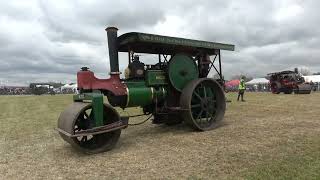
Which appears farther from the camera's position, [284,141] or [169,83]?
[169,83]

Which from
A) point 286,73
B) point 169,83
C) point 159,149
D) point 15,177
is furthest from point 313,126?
point 286,73

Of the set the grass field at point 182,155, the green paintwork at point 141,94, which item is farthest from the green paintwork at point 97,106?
the green paintwork at point 141,94

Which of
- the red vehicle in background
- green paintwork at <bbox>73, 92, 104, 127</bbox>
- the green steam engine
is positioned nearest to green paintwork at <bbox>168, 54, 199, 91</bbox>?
the green steam engine

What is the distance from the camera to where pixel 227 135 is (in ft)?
29.1

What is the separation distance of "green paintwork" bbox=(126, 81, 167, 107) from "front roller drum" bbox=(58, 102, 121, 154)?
956 millimetres

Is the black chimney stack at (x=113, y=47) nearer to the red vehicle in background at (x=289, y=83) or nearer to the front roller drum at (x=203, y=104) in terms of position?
the front roller drum at (x=203, y=104)

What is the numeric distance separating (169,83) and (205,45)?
153 centimetres

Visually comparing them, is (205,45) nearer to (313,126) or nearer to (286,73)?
(313,126)

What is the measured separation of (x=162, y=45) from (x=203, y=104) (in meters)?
1.98

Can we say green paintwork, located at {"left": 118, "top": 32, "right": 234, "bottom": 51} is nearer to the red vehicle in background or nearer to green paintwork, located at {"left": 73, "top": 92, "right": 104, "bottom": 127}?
green paintwork, located at {"left": 73, "top": 92, "right": 104, "bottom": 127}

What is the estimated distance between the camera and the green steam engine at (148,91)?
25.3 feet

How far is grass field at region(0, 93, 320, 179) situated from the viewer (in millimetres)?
5992

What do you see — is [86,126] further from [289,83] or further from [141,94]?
[289,83]

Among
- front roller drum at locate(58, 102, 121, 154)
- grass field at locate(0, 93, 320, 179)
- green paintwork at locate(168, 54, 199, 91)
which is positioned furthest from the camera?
green paintwork at locate(168, 54, 199, 91)
